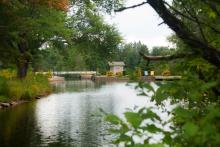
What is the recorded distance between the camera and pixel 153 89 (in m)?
2.86

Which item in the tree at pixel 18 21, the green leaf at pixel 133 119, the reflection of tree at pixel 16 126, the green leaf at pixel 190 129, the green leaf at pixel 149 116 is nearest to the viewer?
the green leaf at pixel 190 129

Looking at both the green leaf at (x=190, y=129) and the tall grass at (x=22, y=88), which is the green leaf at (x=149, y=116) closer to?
the green leaf at (x=190, y=129)

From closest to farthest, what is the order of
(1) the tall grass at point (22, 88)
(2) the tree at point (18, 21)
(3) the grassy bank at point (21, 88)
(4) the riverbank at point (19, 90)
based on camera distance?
(2) the tree at point (18, 21), (4) the riverbank at point (19, 90), (3) the grassy bank at point (21, 88), (1) the tall grass at point (22, 88)

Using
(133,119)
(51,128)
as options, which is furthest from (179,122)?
(51,128)

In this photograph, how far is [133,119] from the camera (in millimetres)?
2471

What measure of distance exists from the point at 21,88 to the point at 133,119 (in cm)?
3151

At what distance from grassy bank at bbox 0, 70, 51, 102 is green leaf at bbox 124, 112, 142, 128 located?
27664 mm

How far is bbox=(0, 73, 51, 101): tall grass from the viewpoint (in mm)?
31172

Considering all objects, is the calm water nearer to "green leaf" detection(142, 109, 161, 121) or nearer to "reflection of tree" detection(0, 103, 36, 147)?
"reflection of tree" detection(0, 103, 36, 147)

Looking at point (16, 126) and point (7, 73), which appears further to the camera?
point (7, 73)

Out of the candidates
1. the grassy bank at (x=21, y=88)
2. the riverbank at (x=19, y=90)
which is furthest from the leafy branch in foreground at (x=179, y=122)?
the grassy bank at (x=21, y=88)

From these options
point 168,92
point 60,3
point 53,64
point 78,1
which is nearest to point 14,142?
point 60,3

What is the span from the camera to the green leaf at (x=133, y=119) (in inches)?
96.4

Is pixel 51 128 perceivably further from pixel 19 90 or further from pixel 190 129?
pixel 190 129
